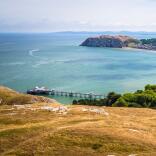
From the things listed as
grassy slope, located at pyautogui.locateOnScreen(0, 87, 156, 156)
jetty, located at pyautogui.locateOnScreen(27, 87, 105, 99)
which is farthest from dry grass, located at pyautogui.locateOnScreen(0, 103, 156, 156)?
jetty, located at pyautogui.locateOnScreen(27, 87, 105, 99)

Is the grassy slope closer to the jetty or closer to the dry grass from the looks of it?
the dry grass

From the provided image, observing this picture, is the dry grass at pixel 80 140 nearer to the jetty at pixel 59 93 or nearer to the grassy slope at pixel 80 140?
the grassy slope at pixel 80 140

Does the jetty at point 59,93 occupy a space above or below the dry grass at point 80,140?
below

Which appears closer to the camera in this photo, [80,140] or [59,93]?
[80,140]

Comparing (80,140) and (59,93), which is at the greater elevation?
(80,140)

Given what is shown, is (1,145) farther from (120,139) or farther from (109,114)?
(109,114)

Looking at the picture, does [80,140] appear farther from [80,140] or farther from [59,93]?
[59,93]

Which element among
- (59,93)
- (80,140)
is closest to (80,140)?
(80,140)

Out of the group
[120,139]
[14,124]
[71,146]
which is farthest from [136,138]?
[14,124]

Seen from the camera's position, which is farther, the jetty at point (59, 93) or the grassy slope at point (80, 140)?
the jetty at point (59, 93)

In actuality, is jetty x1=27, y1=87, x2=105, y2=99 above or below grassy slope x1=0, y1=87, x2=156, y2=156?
below

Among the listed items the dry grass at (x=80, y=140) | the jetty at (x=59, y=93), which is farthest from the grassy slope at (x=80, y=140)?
the jetty at (x=59, y=93)
